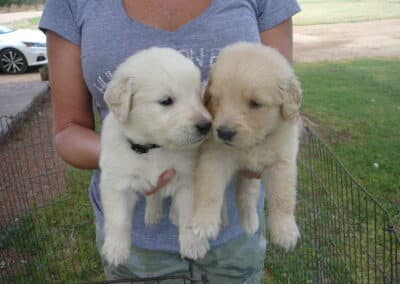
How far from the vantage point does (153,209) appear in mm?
1835

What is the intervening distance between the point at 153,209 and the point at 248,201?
34 centimetres

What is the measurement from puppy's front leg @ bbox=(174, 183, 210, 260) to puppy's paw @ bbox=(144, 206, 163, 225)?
13 centimetres

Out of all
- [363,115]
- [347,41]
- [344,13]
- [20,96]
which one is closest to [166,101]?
[363,115]

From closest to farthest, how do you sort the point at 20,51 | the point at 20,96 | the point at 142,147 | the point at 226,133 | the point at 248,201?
the point at 226,133
the point at 142,147
the point at 248,201
the point at 20,96
the point at 20,51

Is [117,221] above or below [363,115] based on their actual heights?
above

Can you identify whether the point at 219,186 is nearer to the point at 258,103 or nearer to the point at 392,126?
the point at 258,103

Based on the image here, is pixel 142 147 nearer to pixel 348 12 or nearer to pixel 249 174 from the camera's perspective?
pixel 249 174

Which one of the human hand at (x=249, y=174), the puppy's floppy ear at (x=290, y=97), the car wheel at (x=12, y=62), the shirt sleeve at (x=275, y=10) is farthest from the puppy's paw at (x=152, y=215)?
the car wheel at (x=12, y=62)

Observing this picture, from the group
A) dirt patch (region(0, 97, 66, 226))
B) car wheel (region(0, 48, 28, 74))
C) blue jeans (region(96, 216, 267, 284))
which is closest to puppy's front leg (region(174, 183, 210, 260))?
blue jeans (region(96, 216, 267, 284))

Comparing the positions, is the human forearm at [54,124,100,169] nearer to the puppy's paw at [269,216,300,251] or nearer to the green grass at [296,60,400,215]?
the puppy's paw at [269,216,300,251]

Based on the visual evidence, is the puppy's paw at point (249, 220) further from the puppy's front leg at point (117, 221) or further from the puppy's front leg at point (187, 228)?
the puppy's front leg at point (117, 221)

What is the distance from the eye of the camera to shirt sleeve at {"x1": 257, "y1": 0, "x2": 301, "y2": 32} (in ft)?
6.14

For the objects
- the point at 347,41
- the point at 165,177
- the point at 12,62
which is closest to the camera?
the point at 165,177

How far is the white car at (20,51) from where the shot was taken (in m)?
12.0
